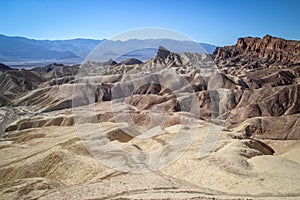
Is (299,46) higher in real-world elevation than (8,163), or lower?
higher

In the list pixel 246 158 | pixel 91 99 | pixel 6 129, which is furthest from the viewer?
pixel 91 99

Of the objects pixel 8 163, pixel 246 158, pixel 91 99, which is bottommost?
pixel 91 99

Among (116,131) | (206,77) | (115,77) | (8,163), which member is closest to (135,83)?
(115,77)

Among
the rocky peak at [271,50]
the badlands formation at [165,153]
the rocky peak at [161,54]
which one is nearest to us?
the badlands formation at [165,153]

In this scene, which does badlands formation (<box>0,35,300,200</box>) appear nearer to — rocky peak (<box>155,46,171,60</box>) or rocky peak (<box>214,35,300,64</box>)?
rocky peak (<box>155,46,171,60</box>)

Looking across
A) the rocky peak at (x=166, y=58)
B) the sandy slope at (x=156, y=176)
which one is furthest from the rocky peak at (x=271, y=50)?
the sandy slope at (x=156, y=176)

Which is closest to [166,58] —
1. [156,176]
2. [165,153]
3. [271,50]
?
[271,50]

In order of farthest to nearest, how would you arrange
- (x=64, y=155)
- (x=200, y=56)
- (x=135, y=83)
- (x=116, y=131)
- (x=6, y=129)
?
(x=200, y=56), (x=135, y=83), (x=6, y=129), (x=116, y=131), (x=64, y=155)

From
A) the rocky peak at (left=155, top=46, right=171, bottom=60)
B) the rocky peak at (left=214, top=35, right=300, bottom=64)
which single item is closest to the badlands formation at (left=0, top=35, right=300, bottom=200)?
the rocky peak at (left=155, top=46, right=171, bottom=60)

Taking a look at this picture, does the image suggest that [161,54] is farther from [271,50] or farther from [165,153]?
[165,153]

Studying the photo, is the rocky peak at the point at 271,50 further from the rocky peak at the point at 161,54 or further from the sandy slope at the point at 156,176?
the sandy slope at the point at 156,176

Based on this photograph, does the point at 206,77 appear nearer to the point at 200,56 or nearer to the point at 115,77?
the point at 115,77
